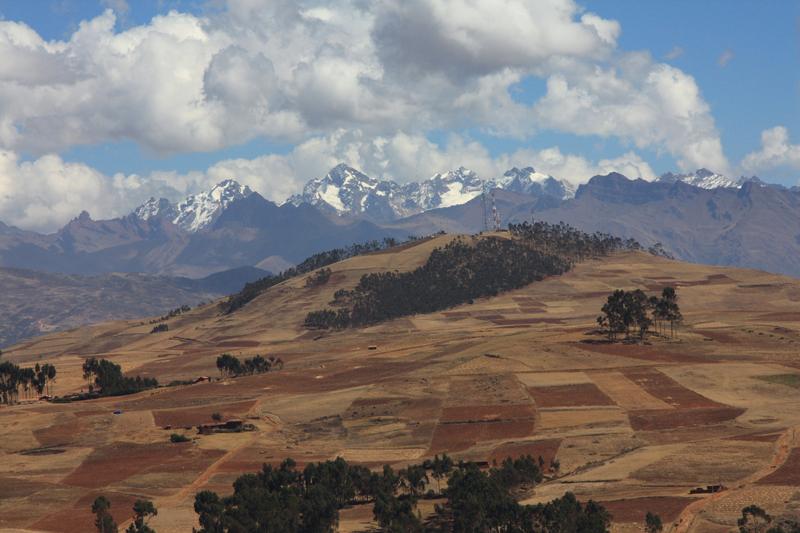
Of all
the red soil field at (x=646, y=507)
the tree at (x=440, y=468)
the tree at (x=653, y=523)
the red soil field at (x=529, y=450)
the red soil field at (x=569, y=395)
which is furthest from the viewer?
the red soil field at (x=569, y=395)

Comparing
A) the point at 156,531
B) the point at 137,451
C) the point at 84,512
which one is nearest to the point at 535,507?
the point at 156,531

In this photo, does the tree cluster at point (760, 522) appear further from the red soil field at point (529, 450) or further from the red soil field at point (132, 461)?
the red soil field at point (132, 461)

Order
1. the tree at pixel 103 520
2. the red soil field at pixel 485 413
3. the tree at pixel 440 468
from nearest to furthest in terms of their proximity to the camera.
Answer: the tree at pixel 103 520
the tree at pixel 440 468
the red soil field at pixel 485 413

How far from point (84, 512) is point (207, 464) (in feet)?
90.8

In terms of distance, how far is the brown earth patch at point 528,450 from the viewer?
135125 mm

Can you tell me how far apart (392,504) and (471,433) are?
53.7m

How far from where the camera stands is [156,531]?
354 feet

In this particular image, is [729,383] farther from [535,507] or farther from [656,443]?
[535,507]

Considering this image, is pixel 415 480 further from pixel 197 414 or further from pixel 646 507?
pixel 197 414

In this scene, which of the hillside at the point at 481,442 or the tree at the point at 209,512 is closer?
the tree at the point at 209,512

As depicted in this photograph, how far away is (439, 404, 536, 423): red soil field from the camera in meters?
167

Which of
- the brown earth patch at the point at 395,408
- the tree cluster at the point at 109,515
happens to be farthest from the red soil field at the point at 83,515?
the brown earth patch at the point at 395,408

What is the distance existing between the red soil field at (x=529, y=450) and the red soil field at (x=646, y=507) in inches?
1046

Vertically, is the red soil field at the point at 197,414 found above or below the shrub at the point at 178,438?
above
